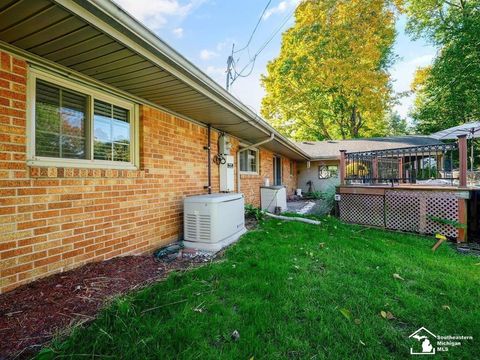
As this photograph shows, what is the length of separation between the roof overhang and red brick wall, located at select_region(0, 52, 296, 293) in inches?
12.4

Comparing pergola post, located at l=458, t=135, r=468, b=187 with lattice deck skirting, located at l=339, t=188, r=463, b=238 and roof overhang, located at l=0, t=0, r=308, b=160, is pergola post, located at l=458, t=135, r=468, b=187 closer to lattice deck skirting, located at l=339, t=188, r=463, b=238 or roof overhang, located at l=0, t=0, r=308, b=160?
lattice deck skirting, located at l=339, t=188, r=463, b=238

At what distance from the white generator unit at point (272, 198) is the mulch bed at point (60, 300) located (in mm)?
5523

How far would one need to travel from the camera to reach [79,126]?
8.93 ft

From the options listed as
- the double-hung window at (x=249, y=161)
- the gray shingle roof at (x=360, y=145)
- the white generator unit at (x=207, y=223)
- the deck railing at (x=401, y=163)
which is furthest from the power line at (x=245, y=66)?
the gray shingle roof at (x=360, y=145)

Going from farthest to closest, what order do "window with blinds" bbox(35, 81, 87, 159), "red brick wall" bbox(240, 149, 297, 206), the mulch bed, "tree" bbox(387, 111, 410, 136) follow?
"tree" bbox(387, 111, 410, 136), "red brick wall" bbox(240, 149, 297, 206), "window with blinds" bbox(35, 81, 87, 159), the mulch bed

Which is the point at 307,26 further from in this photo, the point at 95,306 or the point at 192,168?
the point at 95,306

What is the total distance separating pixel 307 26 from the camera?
15.0m

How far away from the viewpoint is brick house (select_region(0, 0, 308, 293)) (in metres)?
1.96

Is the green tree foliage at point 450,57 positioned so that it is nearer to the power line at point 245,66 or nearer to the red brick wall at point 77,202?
the power line at point 245,66

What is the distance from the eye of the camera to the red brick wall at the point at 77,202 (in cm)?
203

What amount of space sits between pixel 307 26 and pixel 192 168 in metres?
15.2

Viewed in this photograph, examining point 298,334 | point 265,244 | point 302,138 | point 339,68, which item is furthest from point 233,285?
point 302,138

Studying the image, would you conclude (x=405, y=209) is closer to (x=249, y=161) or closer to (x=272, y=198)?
(x=272, y=198)

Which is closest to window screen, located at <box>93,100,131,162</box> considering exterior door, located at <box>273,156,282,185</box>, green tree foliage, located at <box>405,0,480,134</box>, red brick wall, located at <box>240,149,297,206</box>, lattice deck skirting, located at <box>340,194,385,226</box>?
red brick wall, located at <box>240,149,297,206</box>
